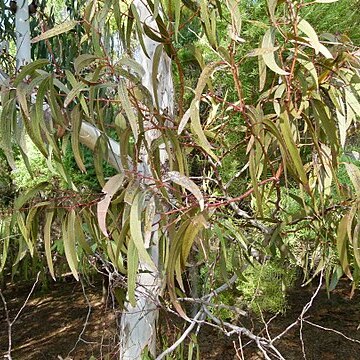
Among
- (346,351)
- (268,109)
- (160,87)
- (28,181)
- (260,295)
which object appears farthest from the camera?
(346,351)

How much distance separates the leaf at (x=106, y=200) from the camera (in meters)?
0.53

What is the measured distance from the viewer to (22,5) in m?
2.48

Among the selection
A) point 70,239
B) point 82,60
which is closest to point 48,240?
point 70,239

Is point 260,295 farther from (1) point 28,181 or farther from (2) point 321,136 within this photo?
(2) point 321,136

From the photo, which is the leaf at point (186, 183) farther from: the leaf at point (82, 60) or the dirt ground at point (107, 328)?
the dirt ground at point (107, 328)

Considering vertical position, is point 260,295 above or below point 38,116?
below

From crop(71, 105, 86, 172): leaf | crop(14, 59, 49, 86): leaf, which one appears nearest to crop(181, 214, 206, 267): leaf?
crop(71, 105, 86, 172): leaf

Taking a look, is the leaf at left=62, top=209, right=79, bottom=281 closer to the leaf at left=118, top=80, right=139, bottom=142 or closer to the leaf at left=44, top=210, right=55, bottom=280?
the leaf at left=44, top=210, right=55, bottom=280

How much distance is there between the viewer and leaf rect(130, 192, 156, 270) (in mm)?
541

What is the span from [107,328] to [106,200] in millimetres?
2184

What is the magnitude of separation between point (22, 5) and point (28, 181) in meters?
0.94

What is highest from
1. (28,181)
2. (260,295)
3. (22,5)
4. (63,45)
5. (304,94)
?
(22,5)

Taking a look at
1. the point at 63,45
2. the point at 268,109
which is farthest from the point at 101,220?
the point at 63,45

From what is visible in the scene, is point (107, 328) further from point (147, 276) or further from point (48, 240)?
point (48, 240)
